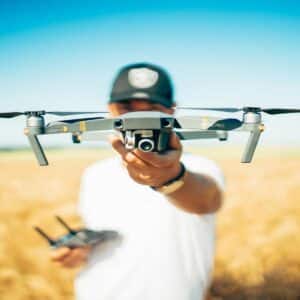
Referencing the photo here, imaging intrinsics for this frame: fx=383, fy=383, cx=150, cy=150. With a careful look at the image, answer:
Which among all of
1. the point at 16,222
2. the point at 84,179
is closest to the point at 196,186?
the point at 84,179

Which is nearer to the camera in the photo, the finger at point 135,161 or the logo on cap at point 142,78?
the finger at point 135,161

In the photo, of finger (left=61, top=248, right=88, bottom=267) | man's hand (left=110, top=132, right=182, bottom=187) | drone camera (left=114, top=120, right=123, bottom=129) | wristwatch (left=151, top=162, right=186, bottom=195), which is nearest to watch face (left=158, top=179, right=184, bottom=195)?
wristwatch (left=151, top=162, right=186, bottom=195)

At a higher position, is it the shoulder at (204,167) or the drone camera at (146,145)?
the drone camera at (146,145)

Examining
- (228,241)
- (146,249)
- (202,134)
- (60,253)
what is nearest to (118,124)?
(202,134)

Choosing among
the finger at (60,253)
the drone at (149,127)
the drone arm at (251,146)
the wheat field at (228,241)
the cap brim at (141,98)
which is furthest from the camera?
the wheat field at (228,241)

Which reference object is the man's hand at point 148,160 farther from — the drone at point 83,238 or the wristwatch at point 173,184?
the drone at point 83,238

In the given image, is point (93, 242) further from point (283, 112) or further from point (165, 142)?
point (283, 112)

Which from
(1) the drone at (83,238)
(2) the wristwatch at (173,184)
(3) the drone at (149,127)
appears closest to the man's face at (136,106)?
(3) the drone at (149,127)
